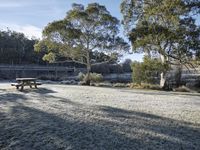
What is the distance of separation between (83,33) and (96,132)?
20611 mm

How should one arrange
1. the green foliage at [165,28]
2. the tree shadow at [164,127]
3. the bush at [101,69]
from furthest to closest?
the bush at [101,69] → the green foliage at [165,28] → the tree shadow at [164,127]

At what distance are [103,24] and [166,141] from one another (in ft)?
68.8

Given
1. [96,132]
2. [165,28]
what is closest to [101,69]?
[165,28]

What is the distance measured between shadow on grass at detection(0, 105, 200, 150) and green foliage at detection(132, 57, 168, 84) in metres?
13.3

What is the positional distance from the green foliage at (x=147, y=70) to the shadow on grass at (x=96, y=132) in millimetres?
13287

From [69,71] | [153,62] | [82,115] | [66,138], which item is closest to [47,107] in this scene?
[82,115]

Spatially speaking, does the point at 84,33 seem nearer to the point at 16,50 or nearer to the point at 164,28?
the point at 164,28

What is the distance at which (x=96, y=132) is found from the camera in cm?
685

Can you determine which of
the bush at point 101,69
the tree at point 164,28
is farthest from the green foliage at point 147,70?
the bush at point 101,69

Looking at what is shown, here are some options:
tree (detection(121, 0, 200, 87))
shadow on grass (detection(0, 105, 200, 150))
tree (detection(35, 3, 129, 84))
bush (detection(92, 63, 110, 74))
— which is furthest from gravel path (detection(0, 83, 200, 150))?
bush (detection(92, 63, 110, 74))

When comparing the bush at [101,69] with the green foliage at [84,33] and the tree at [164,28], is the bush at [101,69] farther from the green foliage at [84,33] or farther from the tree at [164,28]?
the tree at [164,28]

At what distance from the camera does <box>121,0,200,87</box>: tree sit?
2059cm

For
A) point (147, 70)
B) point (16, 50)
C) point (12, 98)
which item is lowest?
point (12, 98)

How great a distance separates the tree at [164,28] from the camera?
20.6 metres
